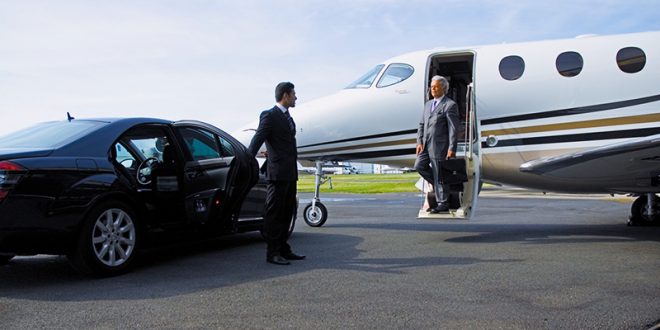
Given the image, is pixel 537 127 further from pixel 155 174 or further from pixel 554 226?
pixel 155 174

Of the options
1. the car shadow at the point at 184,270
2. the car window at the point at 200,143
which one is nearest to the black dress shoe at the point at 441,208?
the car shadow at the point at 184,270

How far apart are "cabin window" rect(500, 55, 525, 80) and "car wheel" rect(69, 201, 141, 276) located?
5538 millimetres

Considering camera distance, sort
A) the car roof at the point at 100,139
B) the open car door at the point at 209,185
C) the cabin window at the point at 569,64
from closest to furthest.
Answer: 1. the car roof at the point at 100,139
2. the open car door at the point at 209,185
3. the cabin window at the point at 569,64

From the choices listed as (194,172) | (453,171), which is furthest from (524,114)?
(194,172)

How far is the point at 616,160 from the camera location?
21.8 feet

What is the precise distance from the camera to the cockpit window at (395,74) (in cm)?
874

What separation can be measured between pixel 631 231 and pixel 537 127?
2505 millimetres

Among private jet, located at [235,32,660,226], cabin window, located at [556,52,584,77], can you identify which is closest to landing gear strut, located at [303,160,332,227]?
private jet, located at [235,32,660,226]

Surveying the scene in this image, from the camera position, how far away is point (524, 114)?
319 inches

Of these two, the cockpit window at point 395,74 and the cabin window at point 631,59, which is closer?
the cabin window at point 631,59

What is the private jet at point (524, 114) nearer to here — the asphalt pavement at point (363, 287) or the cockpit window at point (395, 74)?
the cockpit window at point (395, 74)

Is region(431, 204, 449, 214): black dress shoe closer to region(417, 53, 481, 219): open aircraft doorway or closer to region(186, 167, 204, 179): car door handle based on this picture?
region(417, 53, 481, 219): open aircraft doorway

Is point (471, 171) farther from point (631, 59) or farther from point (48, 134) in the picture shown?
point (48, 134)

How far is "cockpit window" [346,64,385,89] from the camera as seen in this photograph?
358 inches
